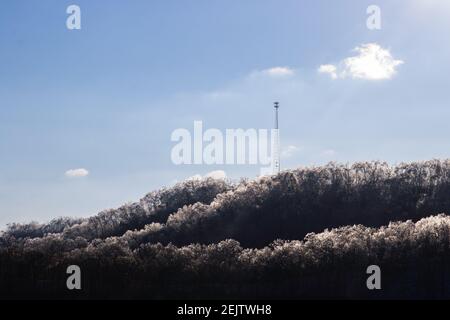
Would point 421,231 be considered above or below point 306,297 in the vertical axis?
above

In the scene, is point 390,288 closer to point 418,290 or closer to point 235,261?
point 418,290

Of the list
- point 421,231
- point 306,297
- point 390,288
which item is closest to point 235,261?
point 306,297

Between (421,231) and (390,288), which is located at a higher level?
(421,231)

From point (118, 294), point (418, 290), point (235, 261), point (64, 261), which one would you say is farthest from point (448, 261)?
point (64, 261)
